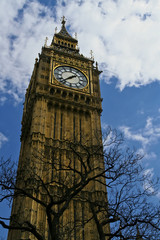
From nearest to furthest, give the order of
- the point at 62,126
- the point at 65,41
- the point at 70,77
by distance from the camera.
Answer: the point at 62,126
the point at 70,77
the point at 65,41

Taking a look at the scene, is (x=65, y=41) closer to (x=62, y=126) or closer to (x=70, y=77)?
(x=70, y=77)

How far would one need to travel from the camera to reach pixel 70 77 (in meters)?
38.8

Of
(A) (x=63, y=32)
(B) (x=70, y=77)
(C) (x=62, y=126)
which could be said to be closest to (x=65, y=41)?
(A) (x=63, y=32)

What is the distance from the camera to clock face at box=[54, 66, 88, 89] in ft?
126

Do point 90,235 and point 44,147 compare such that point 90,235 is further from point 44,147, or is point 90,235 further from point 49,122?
point 49,122

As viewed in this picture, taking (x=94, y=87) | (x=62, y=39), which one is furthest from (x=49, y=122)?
(x=62, y=39)

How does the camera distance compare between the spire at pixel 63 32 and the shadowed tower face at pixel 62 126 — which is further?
the spire at pixel 63 32

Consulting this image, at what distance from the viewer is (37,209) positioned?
24266 millimetres

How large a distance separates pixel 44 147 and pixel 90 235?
9.95m

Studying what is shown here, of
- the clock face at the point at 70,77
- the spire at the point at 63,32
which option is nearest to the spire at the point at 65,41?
the spire at the point at 63,32

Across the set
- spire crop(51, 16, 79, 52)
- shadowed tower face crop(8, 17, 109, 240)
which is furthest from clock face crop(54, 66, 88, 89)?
spire crop(51, 16, 79, 52)

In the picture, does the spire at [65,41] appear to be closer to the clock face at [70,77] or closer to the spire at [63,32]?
the spire at [63,32]

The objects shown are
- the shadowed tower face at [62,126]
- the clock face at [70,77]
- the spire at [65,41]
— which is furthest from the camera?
the spire at [65,41]

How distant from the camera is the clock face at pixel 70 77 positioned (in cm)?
3838
